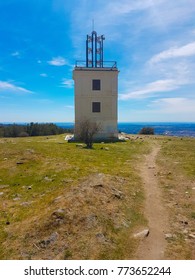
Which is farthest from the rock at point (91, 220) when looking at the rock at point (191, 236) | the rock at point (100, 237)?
the rock at point (191, 236)

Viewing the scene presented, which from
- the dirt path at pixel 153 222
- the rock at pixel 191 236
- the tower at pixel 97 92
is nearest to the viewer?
the dirt path at pixel 153 222

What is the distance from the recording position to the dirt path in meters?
7.45

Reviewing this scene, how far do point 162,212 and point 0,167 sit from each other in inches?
451

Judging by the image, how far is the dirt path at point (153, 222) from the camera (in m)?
7.45

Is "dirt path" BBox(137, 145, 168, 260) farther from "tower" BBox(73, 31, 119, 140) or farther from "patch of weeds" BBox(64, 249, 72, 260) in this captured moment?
"tower" BBox(73, 31, 119, 140)

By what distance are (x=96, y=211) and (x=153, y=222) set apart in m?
2.15

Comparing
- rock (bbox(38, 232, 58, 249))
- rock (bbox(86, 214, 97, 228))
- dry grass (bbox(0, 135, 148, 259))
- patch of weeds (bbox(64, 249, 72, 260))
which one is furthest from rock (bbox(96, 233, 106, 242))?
rock (bbox(38, 232, 58, 249))

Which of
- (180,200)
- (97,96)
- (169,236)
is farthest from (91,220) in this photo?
(97,96)

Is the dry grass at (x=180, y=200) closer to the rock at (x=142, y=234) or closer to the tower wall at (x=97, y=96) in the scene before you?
the rock at (x=142, y=234)

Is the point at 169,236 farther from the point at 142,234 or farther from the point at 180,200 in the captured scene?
the point at 180,200

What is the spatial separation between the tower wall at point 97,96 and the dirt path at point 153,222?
21.2 metres

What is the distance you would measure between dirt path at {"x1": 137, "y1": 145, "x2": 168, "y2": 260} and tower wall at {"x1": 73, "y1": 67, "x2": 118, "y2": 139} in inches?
833

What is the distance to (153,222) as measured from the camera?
9320 mm

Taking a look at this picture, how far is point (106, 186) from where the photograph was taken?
40.1 ft
